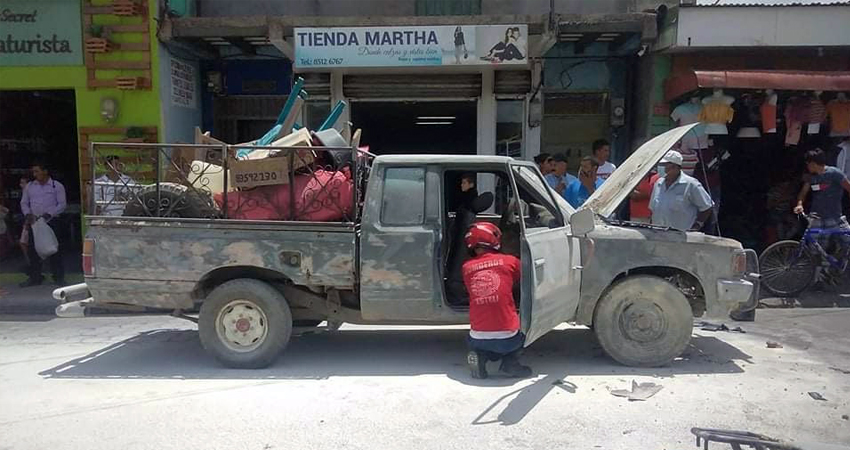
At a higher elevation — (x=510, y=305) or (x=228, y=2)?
(x=228, y=2)

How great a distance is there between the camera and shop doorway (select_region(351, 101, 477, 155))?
11281 mm

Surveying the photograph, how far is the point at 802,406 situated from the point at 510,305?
2122mm

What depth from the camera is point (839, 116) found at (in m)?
8.88

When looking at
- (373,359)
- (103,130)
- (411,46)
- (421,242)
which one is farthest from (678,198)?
(103,130)

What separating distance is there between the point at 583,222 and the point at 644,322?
1.15 metres

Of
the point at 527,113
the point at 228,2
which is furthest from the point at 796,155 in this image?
the point at 228,2

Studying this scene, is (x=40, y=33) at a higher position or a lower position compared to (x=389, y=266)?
higher

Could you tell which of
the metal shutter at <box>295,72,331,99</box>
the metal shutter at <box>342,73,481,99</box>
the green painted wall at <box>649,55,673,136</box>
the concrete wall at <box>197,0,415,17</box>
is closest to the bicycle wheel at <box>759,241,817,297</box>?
the green painted wall at <box>649,55,673,136</box>

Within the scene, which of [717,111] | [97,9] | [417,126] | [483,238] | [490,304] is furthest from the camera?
[417,126]

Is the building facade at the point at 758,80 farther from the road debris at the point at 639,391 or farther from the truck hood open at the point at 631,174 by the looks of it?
the road debris at the point at 639,391

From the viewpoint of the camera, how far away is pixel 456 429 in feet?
13.4

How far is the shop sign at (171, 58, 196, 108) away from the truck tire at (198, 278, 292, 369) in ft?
19.7

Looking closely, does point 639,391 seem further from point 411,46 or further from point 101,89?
point 101,89

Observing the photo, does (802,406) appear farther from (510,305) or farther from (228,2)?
(228,2)
